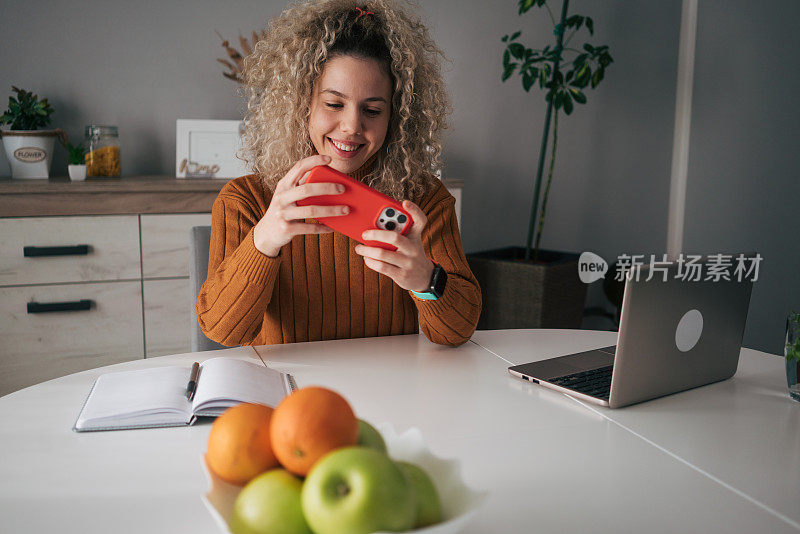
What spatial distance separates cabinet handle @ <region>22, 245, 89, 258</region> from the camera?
2.20 m

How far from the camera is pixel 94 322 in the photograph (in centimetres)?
231

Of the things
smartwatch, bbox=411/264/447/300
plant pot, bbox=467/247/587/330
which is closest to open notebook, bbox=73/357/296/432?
smartwatch, bbox=411/264/447/300

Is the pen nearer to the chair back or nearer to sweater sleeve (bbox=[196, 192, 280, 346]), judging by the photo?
sweater sleeve (bbox=[196, 192, 280, 346])

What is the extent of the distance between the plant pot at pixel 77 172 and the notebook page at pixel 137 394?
1.53 meters

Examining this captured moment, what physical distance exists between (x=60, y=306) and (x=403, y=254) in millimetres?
1624

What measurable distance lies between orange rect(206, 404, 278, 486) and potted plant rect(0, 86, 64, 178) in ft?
7.34

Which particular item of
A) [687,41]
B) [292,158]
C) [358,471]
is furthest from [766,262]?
[358,471]

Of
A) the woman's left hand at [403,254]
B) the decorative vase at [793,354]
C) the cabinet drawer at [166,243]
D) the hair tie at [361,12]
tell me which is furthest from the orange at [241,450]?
the cabinet drawer at [166,243]

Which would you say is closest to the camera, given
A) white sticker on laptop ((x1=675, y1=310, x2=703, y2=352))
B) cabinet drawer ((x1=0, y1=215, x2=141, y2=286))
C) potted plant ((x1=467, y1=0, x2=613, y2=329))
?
white sticker on laptop ((x1=675, y1=310, x2=703, y2=352))

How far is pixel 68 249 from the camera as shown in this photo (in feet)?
7.33

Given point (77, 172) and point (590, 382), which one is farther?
point (77, 172)

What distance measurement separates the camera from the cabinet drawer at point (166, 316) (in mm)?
2365

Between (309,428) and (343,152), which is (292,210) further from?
(309,428)

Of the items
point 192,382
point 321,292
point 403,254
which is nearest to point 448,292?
point 403,254
